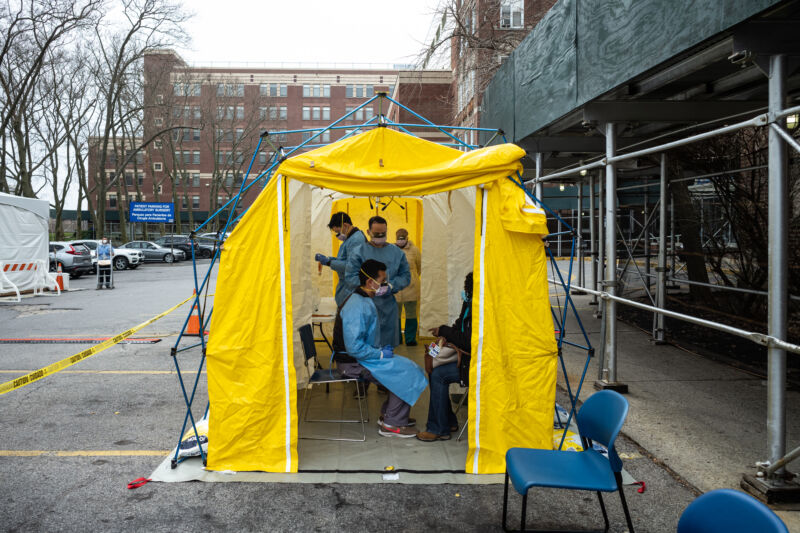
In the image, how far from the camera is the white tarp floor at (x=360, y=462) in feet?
13.8

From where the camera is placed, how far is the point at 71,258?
23.2 metres

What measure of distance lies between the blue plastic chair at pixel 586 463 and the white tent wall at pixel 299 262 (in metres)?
3.18

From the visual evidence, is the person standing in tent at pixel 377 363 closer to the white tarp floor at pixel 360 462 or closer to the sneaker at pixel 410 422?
the sneaker at pixel 410 422

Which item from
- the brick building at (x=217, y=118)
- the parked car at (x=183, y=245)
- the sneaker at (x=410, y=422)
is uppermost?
the brick building at (x=217, y=118)

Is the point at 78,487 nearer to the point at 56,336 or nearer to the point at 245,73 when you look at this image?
the point at 56,336

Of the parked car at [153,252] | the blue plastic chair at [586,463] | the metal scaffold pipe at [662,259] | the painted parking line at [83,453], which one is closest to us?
the blue plastic chair at [586,463]

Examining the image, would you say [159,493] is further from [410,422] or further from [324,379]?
[410,422]

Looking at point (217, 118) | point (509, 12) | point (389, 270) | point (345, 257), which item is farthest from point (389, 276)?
point (217, 118)

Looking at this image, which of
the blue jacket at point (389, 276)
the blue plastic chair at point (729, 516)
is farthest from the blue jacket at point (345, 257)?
the blue plastic chair at point (729, 516)

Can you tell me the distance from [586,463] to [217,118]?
45.2 metres

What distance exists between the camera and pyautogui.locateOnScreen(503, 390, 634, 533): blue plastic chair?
9.80ft

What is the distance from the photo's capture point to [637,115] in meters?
6.40

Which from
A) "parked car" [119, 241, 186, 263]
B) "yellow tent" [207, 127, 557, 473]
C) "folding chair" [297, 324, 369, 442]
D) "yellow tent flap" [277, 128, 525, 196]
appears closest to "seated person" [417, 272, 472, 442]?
"yellow tent" [207, 127, 557, 473]

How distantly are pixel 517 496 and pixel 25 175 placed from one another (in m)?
31.4
